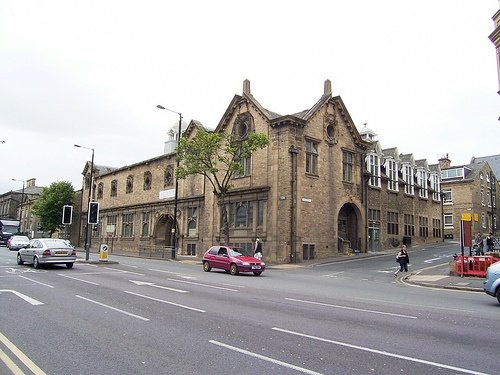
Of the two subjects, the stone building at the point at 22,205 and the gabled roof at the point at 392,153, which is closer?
the gabled roof at the point at 392,153

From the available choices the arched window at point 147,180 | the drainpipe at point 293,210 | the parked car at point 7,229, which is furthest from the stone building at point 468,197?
the parked car at point 7,229

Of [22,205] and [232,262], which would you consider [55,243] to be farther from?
[22,205]

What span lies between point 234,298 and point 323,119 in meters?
24.0

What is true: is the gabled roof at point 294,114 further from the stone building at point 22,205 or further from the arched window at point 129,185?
the stone building at point 22,205

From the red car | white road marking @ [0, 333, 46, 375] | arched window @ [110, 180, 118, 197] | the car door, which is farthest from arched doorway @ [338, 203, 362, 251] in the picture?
white road marking @ [0, 333, 46, 375]

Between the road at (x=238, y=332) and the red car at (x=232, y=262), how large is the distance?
677 centimetres

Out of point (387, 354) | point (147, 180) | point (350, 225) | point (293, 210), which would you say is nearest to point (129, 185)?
point (147, 180)

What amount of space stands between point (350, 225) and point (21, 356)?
32750mm

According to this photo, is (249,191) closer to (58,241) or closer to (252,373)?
(58,241)

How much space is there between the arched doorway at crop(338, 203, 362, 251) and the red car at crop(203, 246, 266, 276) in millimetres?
15412

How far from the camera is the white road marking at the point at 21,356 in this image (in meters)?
5.31

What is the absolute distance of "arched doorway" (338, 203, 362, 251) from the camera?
116 ft

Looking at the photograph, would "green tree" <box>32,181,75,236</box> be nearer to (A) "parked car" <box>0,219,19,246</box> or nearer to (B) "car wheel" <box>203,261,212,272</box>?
(A) "parked car" <box>0,219,19,246</box>

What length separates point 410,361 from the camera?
5.94m
